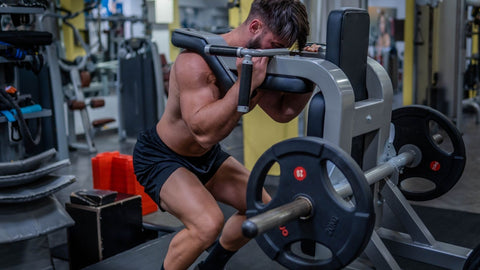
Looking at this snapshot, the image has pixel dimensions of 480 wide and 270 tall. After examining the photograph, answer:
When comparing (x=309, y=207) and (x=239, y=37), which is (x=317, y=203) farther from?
(x=239, y=37)

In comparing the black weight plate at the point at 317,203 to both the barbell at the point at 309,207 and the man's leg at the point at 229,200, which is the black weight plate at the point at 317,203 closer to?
the barbell at the point at 309,207

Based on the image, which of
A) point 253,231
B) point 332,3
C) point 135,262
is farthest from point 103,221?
point 332,3

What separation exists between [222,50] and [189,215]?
0.60 metres

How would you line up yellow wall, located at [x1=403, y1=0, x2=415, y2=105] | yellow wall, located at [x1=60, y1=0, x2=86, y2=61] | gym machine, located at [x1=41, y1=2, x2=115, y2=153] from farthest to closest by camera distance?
yellow wall, located at [x1=60, y1=0, x2=86, y2=61] < yellow wall, located at [x1=403, y1=0, x2=415, y2=105] < gym machine, located at [x1=41, y1=2, x2=115, y2=153]

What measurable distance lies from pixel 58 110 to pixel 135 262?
2.42 metres

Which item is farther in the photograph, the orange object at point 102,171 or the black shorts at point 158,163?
the orange object at point 102,171

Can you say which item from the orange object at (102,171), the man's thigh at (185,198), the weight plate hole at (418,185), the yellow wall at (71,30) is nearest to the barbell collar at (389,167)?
the man's thigh at (185,198)

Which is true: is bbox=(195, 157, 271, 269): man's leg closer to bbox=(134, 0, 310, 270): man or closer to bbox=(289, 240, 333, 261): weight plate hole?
bbox=(134, 0, 310, 270): man

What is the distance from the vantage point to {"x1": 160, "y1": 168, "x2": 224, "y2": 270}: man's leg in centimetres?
179

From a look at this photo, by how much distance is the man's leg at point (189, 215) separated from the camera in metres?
1.79

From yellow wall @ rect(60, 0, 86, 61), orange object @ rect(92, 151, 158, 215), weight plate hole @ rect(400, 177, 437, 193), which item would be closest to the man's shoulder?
orange object @ rect(92, 151, 158, 215)

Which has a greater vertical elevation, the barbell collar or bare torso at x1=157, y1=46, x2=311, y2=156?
bare torso at x1=157, y1=46, x2=311, y2=156

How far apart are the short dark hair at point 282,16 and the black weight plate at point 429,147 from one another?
3.06 ft

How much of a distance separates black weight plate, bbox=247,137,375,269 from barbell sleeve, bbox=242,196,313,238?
0.10ft
